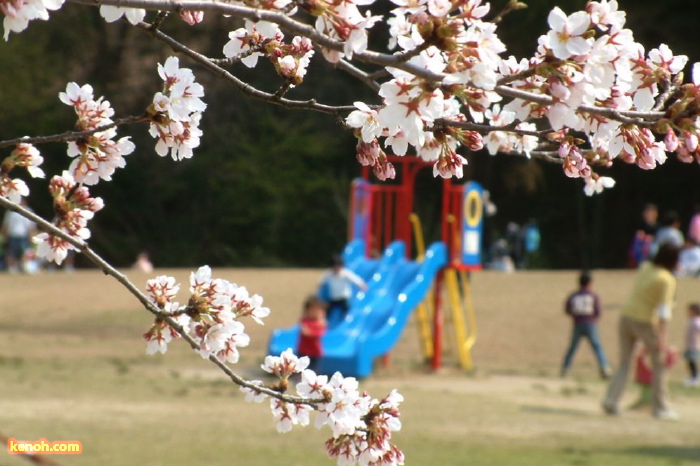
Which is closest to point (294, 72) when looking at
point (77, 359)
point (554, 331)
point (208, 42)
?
point (77, 359)

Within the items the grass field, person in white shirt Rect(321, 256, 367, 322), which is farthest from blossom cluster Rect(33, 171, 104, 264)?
person in white shirt Rect(321, 256, 367, 322)

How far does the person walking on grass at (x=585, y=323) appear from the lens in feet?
48.9

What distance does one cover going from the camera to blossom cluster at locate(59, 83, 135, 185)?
107 inches

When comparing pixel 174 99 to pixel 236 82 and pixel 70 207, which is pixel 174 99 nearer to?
pixel 236 82

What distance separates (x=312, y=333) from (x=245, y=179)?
21.2 metres

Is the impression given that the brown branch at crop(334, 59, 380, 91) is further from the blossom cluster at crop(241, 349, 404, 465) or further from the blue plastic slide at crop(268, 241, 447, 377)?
the blue plastic slide at crop(268, 241, 447, 377)

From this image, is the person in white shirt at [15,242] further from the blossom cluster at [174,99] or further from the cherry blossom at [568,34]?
the cherry blossom at [568,34]

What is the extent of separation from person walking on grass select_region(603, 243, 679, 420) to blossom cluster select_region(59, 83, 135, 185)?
8021 millimetres

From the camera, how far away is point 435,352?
15219mm

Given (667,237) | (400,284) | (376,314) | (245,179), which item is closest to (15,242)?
(245,179)

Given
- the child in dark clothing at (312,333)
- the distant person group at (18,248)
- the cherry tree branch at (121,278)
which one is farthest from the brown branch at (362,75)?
the distant person group at (18,248)

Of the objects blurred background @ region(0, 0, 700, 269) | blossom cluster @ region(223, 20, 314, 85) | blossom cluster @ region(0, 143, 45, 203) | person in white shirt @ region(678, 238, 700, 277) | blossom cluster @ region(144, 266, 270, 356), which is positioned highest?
blurred background @ region(0, 0, 700, 269)

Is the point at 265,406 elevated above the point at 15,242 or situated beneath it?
situated beneath

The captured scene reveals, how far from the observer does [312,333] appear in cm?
1273
